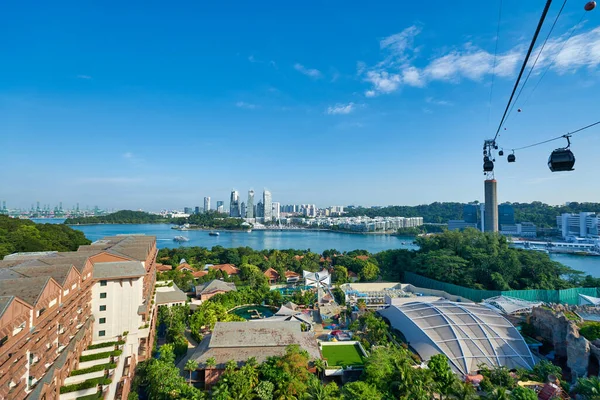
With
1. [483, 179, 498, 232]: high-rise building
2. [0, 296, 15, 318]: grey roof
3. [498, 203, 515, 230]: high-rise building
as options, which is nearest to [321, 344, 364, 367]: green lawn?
[0, 296, 15, 318]: grey roof

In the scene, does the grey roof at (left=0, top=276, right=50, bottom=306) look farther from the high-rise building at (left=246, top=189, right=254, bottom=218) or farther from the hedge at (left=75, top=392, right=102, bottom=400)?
the high-rise building at (left=246, top=189, right=254, bottom=218)

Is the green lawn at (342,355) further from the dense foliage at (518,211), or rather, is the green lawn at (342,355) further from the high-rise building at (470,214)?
the high-rise building at (470,214)

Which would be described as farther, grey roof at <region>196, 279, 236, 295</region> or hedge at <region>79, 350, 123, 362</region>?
grey roof at <region>196, 279, 236, 295</region>

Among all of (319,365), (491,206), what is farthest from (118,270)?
(491,206)

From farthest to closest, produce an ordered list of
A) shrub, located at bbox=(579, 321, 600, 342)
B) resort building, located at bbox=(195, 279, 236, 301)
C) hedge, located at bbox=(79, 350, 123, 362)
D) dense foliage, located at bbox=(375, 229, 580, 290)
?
dense foliage, located at bbox=(375, 229, 580, 290), resort building, located at bbox=(195, 279, 236, 301), shrub, located at bbox=(579, 321, 600, 342), hedge, located at bbox=(79, 350, 123, 362)

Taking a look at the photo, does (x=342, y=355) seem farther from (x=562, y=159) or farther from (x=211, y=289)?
(x=211, y=289)

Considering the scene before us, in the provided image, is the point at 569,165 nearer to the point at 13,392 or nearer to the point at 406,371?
the point at 406,371

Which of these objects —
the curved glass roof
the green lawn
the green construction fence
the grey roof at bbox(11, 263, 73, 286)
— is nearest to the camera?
the grey roof at bbox(11, 263, 73, 286)
